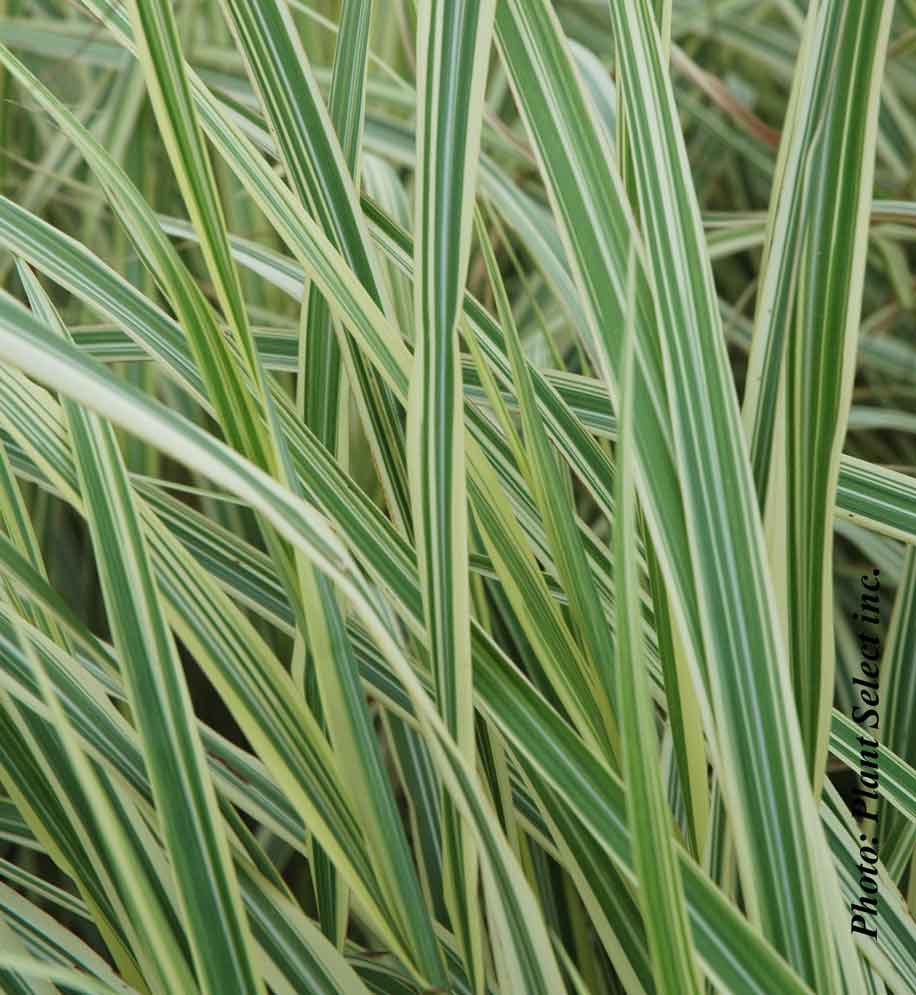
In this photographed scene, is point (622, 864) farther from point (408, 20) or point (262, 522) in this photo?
point (408, 20)

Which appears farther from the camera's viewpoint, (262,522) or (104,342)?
(104,342)

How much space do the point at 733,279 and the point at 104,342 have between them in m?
0.65

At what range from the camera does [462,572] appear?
0.38 m

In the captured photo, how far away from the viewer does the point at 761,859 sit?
36 centimetres

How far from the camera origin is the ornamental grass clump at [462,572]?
0.36m

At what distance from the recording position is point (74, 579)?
34.0 inches

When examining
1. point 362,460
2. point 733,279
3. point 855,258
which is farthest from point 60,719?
point 733,279

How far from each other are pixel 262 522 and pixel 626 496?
0.21m

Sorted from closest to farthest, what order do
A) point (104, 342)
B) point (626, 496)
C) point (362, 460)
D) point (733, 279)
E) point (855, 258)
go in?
1. point (626, 496)
2. point (855, 258)
3. point (104, 342)
4. point (362, 460)
5. point (733, 279)

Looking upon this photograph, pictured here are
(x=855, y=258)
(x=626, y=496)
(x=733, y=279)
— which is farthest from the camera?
(x=733, y=279)

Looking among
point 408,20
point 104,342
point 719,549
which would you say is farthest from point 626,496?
point 408,20

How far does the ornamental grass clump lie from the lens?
361 mm

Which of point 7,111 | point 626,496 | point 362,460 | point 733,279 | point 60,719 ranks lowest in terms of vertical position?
point 60,719

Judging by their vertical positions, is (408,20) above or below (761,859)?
above
